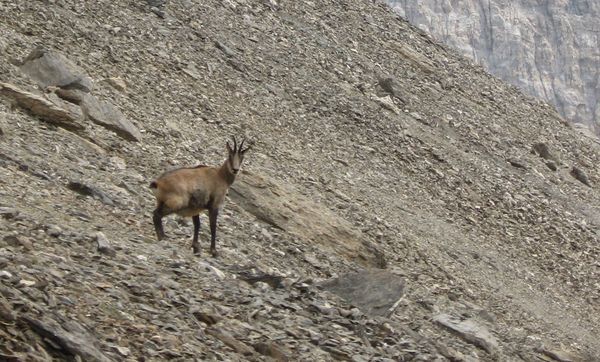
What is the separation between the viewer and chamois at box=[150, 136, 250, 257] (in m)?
13.1

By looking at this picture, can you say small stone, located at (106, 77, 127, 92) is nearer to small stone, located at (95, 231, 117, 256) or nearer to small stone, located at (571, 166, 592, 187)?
small stone, located at (95, 231, 117, 256)

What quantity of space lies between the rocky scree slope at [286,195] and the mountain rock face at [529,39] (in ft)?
379

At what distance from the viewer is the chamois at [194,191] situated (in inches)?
516

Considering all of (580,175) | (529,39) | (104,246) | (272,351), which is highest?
(272,351)

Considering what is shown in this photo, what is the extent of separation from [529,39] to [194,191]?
482ft

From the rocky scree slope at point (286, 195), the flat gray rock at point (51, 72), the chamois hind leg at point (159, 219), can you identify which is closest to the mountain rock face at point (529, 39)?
the rocky scree slope at point (286, 195)

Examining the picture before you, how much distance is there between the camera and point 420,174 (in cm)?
2683

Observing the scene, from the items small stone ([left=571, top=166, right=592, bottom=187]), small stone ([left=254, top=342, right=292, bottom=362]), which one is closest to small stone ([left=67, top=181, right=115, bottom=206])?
small stone ([left=254, top=342, right=292, bottom=362])

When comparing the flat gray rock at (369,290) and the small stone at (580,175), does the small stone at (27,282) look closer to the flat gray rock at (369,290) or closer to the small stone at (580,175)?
the flat gray rock at (369,290)

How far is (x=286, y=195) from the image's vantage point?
19.1 m

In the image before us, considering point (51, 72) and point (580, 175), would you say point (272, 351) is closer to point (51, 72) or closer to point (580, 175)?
point (51, 72)

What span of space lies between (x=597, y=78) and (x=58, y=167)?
486 feet

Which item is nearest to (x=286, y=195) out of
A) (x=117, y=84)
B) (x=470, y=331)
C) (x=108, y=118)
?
(x=108, y=118)

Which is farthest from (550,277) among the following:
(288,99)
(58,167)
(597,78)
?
(597,78)
